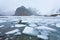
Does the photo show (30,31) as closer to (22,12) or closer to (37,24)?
(37,24)

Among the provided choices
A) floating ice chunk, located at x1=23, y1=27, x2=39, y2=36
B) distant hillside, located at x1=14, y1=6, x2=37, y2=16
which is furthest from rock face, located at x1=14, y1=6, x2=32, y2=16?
floating ice chunk, located at x1=23, y1=27, x2=39, y2=36

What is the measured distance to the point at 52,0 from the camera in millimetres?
1219

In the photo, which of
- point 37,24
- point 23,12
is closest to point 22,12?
point 23,12

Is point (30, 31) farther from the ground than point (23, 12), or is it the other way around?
point (23, 12)

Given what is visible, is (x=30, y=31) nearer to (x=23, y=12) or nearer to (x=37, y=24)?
(x=37, y=24)

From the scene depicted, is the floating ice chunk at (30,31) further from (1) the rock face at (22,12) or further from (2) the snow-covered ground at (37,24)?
(1) the rock face at (22,12)

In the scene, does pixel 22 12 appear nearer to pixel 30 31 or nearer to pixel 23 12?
pixel 23 12

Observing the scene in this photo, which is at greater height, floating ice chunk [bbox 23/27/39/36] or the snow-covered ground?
the snow-covered ground

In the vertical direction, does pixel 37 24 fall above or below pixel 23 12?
below

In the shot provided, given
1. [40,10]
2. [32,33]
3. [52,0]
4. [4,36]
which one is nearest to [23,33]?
[32,33]

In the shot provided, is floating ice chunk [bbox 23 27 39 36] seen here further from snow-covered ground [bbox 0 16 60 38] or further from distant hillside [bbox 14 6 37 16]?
distant hillside [bbox 14 6 37 16]

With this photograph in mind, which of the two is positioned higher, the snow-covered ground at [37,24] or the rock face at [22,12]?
the rock face at [22,12]

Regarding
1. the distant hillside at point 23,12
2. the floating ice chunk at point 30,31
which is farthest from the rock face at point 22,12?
the floating ice chunk at point 30,31

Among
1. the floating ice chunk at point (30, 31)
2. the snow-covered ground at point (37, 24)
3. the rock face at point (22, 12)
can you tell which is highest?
the rock face at point (22, 12)
